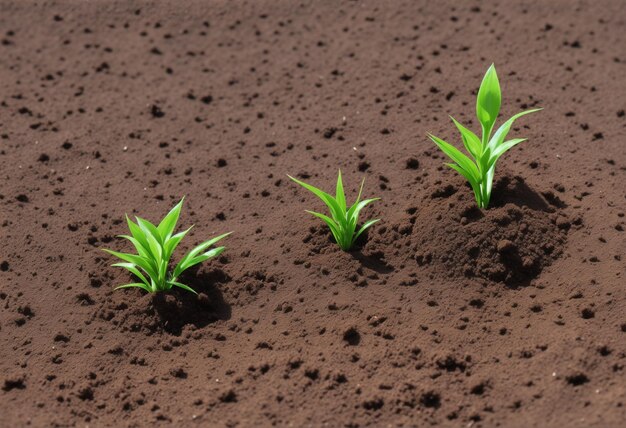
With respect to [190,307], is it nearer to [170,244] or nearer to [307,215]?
[170,244]

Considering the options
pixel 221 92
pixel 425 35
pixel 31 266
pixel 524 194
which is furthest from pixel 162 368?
pixel 425 35

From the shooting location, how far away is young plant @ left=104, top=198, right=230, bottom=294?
5.07m

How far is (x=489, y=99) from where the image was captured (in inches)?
206

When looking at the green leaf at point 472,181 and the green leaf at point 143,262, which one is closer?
the green leaf at point 143,262

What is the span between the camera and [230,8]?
8.10m

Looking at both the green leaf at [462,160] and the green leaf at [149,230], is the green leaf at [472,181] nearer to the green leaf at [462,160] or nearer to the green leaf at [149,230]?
the green leaf at [462,160]

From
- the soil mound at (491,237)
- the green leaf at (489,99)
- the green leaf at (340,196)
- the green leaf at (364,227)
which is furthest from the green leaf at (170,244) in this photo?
the green leaf at (489,99)

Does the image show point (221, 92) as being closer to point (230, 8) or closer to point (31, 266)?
point (230, 8)

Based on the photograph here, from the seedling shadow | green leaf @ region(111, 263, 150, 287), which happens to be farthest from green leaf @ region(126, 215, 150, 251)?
the seedling shadow

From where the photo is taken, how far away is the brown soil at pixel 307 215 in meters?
4.75

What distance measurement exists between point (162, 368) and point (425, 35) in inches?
149

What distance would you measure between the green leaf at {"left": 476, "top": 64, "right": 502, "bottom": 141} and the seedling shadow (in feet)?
5.48

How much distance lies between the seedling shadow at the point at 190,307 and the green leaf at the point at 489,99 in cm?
167

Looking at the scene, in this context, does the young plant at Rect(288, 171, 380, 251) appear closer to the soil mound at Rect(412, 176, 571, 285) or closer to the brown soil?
the brown soil
